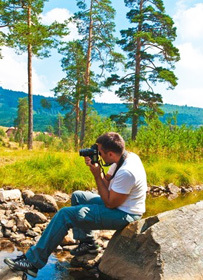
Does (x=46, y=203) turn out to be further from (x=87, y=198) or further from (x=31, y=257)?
(x=31, y=257)

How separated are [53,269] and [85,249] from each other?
0.50 m

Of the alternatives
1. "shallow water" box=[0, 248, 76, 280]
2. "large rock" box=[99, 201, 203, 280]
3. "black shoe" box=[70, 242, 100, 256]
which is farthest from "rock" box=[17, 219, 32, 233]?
"large rock" box=[99, 201, 203, 280]

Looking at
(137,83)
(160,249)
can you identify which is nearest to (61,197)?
(160,249)

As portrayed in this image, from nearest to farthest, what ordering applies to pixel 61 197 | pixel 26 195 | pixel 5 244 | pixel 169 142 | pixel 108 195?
1. pixel 108 195
2. pixel 5 244
3. pixel 26 195
4. pixel 61 197
5. pixel 169 142

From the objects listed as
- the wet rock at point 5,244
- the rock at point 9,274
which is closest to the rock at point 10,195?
the wet rock at point 5,244

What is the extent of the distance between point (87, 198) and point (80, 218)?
1.99 ft

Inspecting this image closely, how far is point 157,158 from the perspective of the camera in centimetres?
1407

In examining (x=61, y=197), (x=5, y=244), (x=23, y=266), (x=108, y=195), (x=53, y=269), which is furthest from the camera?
(x=61, y=197)

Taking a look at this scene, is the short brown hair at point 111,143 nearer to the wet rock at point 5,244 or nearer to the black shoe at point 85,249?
the black shoe at point 85,249

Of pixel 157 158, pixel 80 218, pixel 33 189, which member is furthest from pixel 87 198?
pixel 157 158

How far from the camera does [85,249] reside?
479cm

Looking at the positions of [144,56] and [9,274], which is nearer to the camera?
[9,274]

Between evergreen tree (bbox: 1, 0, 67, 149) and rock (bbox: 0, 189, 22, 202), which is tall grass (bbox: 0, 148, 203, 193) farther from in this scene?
evergreen tree (bbox: 1, 0, 67, 149)

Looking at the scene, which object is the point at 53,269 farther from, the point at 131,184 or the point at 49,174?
the point at 49,174
